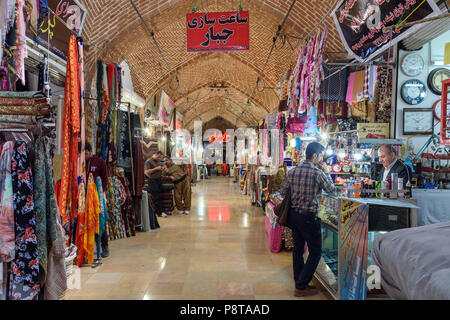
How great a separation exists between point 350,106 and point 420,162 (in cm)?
200

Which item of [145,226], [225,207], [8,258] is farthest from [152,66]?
[8,258]

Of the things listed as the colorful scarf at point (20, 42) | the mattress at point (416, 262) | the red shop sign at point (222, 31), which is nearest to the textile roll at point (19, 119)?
the colorful scarf at point (20, 42)

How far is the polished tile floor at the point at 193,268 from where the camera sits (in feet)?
9.84

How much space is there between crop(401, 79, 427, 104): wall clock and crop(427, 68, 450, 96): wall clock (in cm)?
11

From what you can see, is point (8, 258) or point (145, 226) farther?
point (145, 226)

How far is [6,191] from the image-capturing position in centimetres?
184

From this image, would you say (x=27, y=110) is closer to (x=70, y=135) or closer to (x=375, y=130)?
(x=70, y=135)

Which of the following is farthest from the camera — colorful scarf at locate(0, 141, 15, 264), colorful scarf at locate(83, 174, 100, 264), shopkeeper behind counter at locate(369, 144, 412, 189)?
colorful scarf at locate(83, 174, 100, 264)

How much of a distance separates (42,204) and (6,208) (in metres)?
0.19

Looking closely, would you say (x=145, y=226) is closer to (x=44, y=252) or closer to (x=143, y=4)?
(x=44, y=252)

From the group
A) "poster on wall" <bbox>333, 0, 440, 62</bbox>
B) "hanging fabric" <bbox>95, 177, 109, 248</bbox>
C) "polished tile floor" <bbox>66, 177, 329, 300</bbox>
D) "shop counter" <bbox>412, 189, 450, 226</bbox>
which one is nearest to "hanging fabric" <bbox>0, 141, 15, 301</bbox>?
"polished tile floor" <bbox>66, 177, 329, 300</bbox>

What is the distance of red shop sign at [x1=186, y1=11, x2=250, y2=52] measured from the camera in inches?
226

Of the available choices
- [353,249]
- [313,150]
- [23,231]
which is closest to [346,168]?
[313,150]

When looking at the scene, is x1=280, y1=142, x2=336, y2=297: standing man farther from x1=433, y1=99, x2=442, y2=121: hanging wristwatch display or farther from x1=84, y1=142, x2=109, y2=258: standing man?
x1=433, y1=99, x2=442, y2=121: hanging wristwatch display
